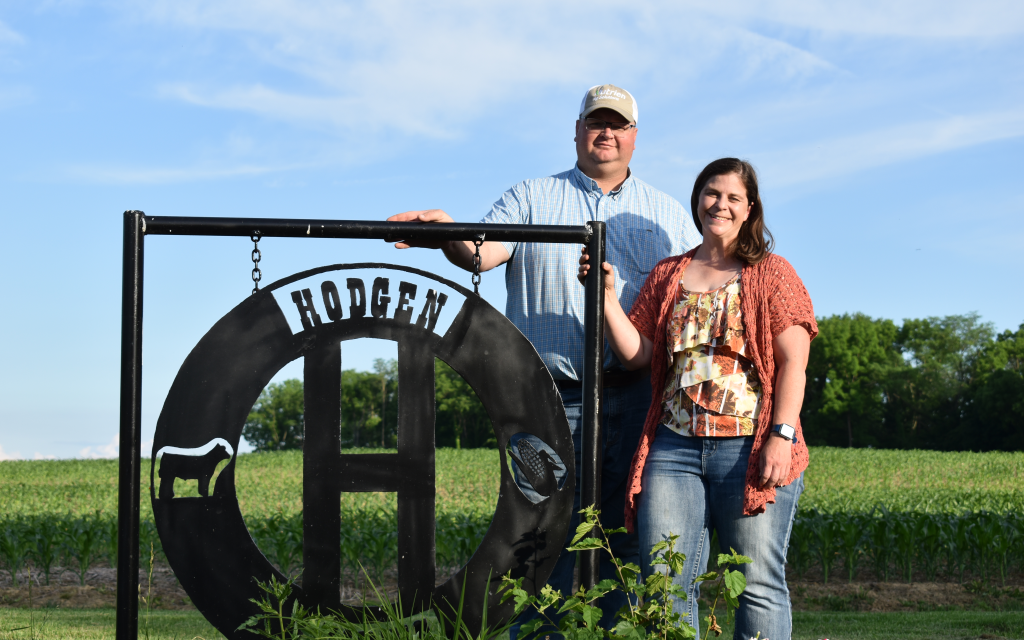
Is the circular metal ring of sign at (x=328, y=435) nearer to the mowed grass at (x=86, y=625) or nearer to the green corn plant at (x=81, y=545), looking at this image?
the mowed grass at (x=86, y=625)

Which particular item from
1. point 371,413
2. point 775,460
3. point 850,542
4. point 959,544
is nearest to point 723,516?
point 775,460

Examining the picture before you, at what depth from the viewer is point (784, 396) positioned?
2.70 metres

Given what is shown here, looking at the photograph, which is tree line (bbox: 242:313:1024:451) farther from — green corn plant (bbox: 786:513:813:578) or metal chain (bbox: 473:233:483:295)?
metal chain (bbox: 473:233:483:295)

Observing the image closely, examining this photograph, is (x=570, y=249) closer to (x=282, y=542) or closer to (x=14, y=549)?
(x=282, y=542)

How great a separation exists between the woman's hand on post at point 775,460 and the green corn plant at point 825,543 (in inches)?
232

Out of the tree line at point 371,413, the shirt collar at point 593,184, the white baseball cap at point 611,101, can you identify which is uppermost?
the white baseball cap at point 611,101

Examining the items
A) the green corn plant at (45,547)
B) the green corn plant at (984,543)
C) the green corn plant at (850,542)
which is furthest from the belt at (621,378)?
the green corn plant at (45,547)

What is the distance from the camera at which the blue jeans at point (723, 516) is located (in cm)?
275

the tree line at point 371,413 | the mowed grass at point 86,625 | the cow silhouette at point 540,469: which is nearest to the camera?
the cow silhouette at point 540,469

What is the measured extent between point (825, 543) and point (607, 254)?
5.80 metres

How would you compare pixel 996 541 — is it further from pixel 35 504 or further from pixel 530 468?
pixel 35 504

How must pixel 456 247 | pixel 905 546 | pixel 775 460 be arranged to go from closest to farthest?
pixel 775 460, pixel 456 247, pixel 905 546

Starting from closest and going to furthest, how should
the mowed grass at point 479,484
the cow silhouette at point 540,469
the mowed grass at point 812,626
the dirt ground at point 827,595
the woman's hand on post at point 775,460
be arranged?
the woman's hand on post at point 775,460 → the cow silhouette at point 540,469 → the mowed grass at point 812,626 → the dirt ground at point 827,595 → the mowed grass at point 479,484

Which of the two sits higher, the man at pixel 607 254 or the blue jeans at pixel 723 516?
the man at pixel 607 254
